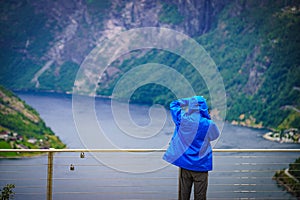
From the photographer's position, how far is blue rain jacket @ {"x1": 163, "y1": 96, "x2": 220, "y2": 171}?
276 centimetres

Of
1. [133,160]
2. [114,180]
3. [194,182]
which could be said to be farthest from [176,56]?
[194,182]

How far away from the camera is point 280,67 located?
185 ft

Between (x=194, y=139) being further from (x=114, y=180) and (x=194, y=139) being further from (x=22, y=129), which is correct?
(x=22, y=129)

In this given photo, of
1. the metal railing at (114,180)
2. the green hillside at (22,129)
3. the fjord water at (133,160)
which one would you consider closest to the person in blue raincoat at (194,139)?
the metal railing at (114,180)

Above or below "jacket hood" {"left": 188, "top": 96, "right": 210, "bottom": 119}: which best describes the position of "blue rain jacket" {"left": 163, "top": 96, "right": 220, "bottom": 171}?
below

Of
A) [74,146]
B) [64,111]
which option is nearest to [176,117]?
[74,146]

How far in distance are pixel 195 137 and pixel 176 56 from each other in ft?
207

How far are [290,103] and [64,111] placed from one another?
26187 millimetres

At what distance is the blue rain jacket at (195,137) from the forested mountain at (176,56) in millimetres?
45781

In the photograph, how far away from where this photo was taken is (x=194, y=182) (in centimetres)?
288

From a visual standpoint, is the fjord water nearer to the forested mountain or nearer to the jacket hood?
the forested mountain

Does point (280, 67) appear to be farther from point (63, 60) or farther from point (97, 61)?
point (63, 60)

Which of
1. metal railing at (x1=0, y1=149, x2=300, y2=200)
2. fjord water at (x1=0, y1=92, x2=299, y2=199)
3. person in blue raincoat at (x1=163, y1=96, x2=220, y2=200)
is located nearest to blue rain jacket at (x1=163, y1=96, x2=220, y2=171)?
person in blue raincoat at (x1=163, y1=96, x2=220, y2=200)

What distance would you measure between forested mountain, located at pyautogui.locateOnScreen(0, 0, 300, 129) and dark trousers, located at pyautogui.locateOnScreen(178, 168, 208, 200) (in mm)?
45647
